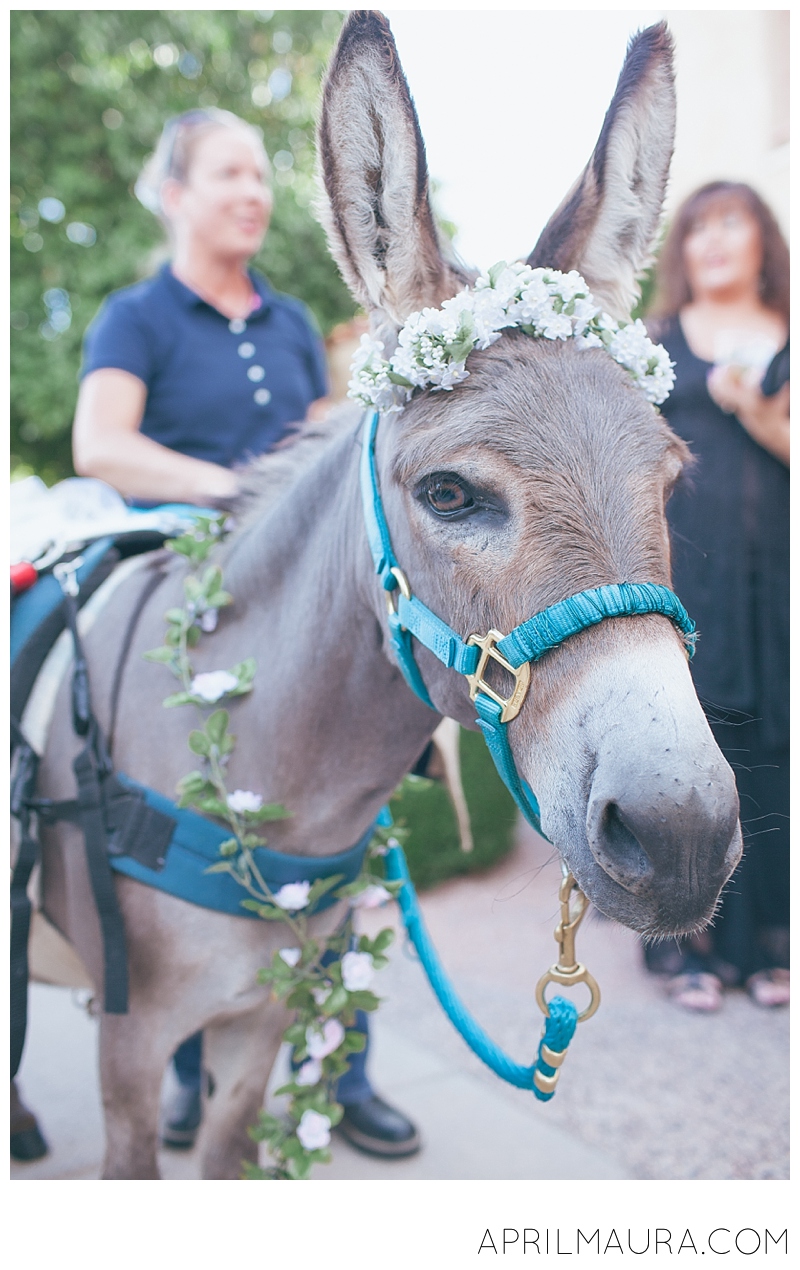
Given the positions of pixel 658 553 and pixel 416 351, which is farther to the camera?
pixel 416 351

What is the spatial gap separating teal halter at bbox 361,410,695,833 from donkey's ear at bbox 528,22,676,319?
498 millimetres

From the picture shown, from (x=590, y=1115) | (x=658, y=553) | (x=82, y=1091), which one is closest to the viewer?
(x=658, y=553)

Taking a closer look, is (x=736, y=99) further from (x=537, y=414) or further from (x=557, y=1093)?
(x=557, y=1093)

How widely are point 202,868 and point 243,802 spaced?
17cm

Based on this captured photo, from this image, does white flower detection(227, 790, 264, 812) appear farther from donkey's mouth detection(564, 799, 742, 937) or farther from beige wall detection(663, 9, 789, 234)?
beige wall detection(663, 9, 789, 234)

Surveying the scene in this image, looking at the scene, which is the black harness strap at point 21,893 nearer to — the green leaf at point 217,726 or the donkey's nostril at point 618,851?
the green leaf at point 217,726

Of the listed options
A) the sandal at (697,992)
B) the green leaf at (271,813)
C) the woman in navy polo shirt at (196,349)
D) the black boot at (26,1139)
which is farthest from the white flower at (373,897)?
the sandal at (697,992)

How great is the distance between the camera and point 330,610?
1.65 metres

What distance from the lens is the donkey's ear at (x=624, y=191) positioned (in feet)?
4.92

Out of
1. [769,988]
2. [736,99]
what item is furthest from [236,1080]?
[736,99]
